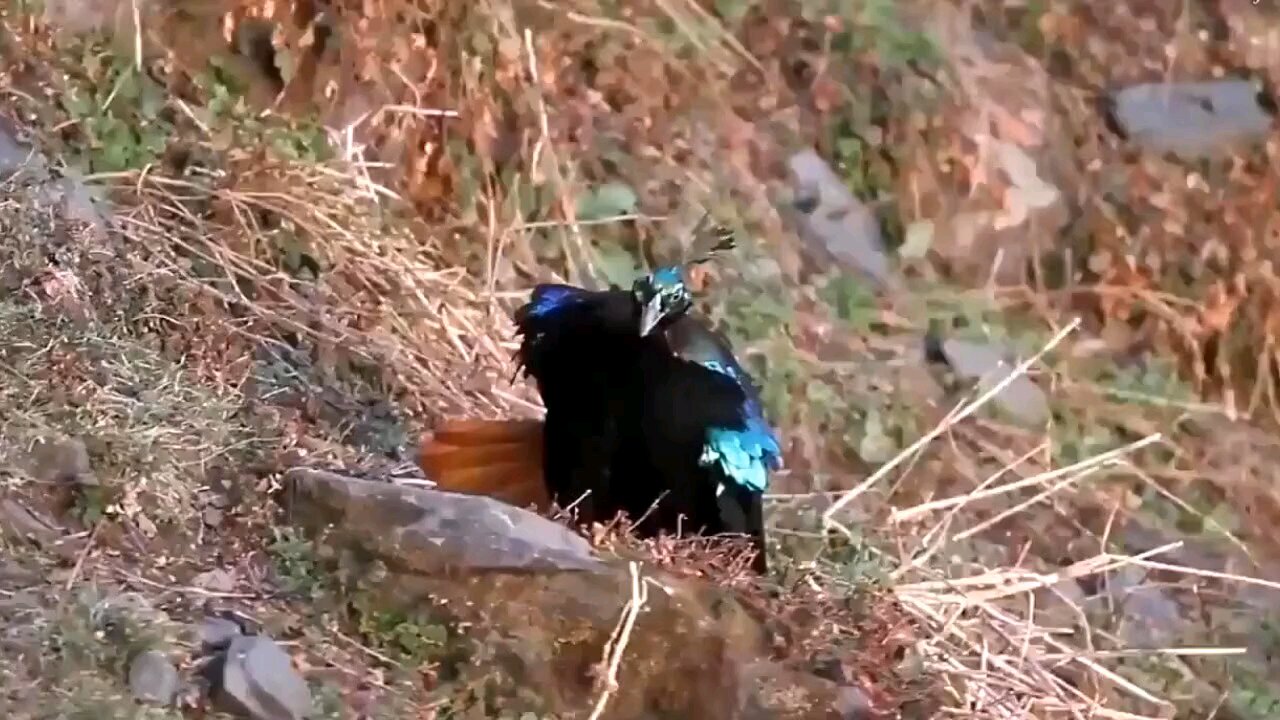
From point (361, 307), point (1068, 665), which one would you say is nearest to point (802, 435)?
point (1068, 665)

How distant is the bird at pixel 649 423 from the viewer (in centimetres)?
155

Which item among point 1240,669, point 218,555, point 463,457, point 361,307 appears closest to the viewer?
point 218,555

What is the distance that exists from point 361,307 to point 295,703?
2.99ft

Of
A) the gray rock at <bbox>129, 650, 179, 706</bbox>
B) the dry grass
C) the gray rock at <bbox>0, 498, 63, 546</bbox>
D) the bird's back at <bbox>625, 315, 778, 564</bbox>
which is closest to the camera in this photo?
the gray rock at <bbox>129, 650, 179, 706</bbox>

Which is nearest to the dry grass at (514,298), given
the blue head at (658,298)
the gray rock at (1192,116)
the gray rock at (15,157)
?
the gray rock at (15,157)

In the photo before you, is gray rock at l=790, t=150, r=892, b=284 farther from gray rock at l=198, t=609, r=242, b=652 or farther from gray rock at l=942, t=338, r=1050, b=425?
gray rock at l=198, t=609, r=242, b=652

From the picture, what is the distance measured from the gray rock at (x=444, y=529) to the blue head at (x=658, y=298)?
0.22 m

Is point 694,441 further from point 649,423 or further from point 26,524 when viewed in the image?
point 26,524

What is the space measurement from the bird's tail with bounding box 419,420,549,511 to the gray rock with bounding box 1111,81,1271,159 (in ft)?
6.71

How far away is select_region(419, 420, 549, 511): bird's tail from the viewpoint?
5.34 feet

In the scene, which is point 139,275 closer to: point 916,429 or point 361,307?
point 361,307

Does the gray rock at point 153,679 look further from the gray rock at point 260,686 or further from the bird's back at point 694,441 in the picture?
the bird's back at point 694,441

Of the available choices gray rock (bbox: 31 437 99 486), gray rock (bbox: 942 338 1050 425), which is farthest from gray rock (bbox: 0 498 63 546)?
gray rock (bbox: 942 338 1050 425)

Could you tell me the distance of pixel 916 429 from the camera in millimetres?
2809
